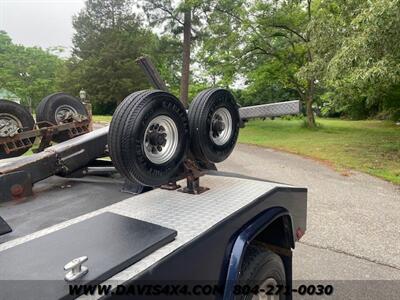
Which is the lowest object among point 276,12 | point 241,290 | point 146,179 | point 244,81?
point 241,290

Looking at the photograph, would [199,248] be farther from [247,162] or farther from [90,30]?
[90,30]

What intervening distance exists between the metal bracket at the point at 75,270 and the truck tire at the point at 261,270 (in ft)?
3.13

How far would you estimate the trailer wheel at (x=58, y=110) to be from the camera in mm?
3221

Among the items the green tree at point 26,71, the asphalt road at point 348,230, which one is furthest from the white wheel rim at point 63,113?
the green tree at point 26,71

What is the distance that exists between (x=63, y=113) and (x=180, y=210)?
2.30m

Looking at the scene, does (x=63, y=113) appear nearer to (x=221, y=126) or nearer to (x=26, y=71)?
(x=221, y=126)

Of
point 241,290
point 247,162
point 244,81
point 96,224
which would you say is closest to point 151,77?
point 96,224

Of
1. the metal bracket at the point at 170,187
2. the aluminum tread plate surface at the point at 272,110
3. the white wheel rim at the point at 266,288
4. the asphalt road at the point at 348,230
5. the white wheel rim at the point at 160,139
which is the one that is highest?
the aluminum tread plate surface at the point at 272,110

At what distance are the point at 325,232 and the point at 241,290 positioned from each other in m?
2.94

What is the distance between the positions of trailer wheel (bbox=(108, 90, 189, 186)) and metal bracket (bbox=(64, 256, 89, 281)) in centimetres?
68

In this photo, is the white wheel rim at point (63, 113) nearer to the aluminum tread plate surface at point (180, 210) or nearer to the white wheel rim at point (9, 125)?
the white wheel rim at point (9, 125)

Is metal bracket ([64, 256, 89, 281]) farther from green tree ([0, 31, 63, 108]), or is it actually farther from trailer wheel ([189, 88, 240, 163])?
green tree ([0, 31, 63, 108])

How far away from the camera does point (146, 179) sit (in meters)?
1.69

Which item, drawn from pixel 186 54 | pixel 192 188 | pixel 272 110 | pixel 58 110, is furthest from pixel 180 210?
pixel 186 54
